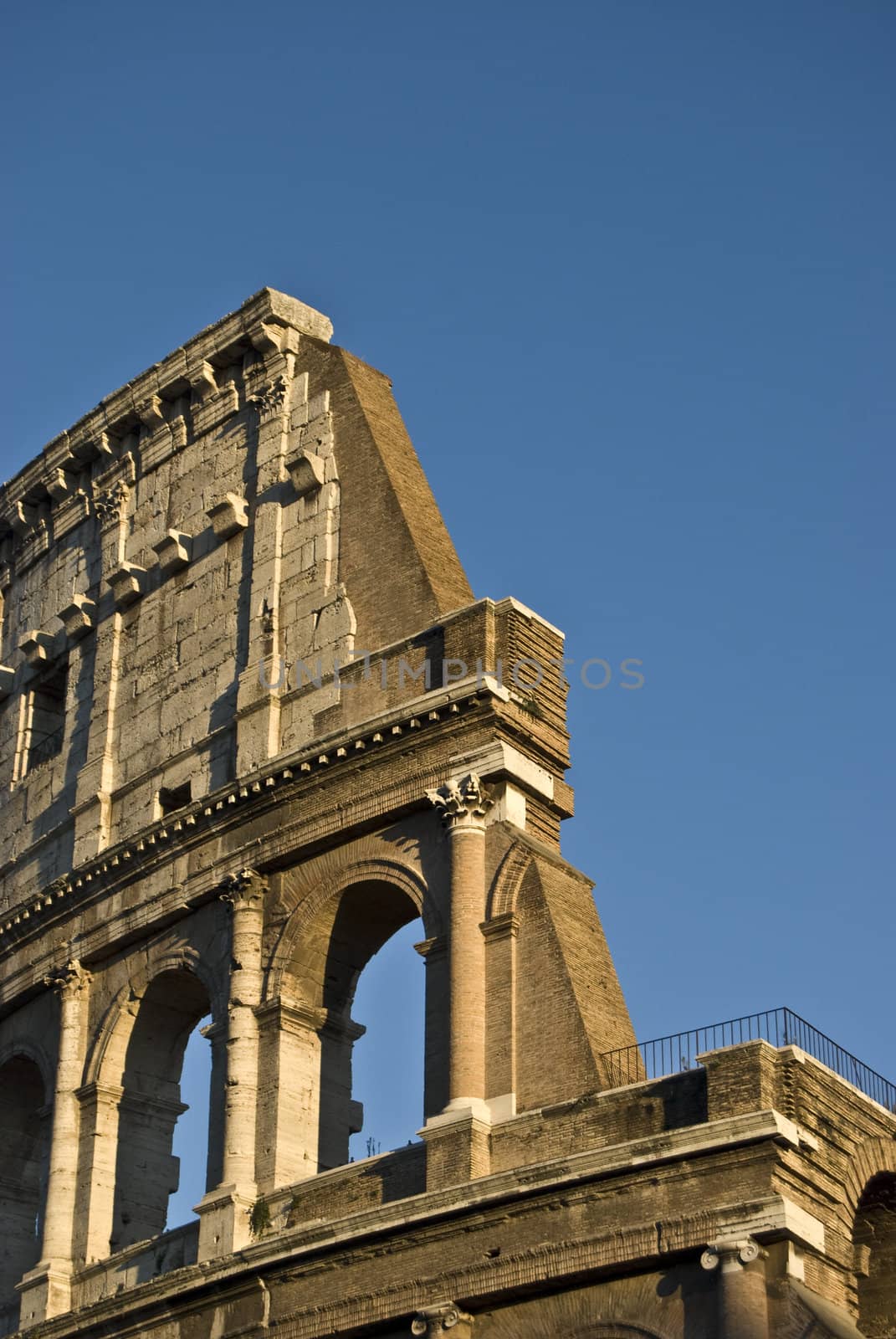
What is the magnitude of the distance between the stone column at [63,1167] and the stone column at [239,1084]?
322cm

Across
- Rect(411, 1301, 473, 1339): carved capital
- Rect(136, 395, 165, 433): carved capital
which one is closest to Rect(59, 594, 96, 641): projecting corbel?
Rect(136, 395, 165, 433): carved capital

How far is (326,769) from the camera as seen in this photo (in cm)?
3206

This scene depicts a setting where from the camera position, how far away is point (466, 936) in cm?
2931

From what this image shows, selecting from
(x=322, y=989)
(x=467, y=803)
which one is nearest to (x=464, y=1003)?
(x=467, y=803)

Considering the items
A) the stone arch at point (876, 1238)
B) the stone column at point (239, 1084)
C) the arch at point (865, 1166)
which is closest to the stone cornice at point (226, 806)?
the stone column at point (239, 1084)

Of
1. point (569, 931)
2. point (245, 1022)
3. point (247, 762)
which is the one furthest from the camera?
point (247, 762)

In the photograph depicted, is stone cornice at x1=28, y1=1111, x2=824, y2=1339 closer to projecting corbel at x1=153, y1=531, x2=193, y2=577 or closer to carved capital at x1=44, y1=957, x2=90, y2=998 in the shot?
carved capital at x1=44, y1=957, x2=90, y2=998

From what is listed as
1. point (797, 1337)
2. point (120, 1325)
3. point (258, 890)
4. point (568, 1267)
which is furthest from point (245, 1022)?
point (797, 1337)

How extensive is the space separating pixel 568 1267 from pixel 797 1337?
106 inches

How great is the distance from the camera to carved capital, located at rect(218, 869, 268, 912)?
32344 mm

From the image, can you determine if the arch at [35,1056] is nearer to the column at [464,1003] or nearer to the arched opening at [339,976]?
the arched opening at [339,976]

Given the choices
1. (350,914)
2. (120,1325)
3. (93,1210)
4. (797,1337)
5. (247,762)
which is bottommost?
(797,1337)

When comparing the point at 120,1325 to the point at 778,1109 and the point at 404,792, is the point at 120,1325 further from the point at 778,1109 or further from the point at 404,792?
the point at 778,1109

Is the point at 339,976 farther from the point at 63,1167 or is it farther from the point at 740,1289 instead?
the point at 740,1289
